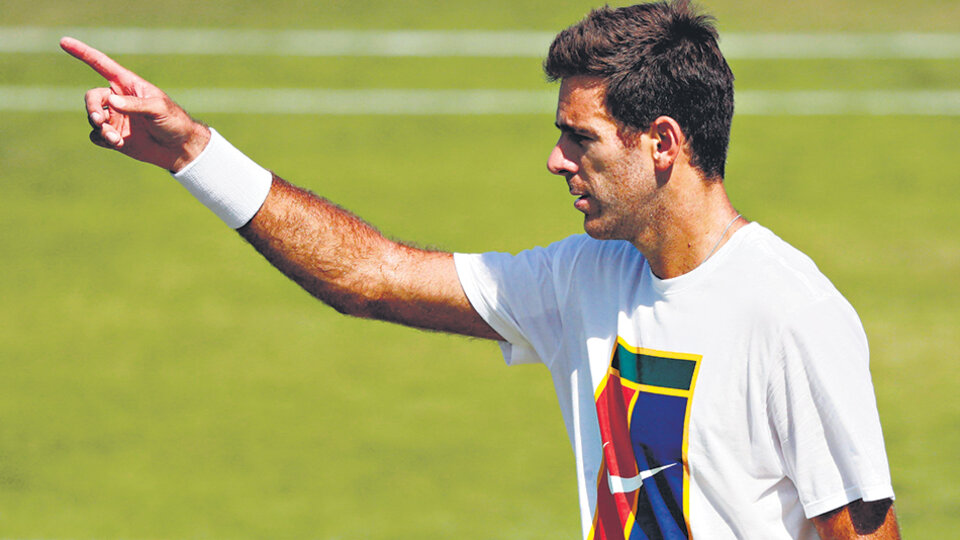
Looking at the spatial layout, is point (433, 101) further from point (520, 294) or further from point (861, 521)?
point (861, 521)

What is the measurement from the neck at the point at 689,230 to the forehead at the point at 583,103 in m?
0.34

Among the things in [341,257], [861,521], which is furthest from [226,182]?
[861,521]

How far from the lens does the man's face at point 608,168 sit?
4.08m

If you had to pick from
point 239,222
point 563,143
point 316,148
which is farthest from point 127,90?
point 316,148

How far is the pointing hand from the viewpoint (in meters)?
4.14

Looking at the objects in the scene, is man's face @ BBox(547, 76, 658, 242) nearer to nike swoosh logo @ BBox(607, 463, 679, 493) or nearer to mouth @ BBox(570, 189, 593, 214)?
mouth @ BBox(570, 189, 593, 214)

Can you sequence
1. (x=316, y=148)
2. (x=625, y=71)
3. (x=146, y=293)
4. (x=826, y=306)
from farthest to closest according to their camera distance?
(x=316, y=148) → (x=146, y=293) → (x=625, y=71) → (x=826, y=306)

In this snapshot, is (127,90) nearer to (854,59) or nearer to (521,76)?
(521,76)

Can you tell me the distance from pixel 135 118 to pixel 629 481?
187 cm

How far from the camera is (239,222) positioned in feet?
14.5

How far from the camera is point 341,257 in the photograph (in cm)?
457

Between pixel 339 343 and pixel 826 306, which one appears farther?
pixel 339 343

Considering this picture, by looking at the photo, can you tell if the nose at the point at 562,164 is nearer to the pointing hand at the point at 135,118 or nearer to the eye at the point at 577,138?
the eye at the point at 577,138

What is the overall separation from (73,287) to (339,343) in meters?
2.46
